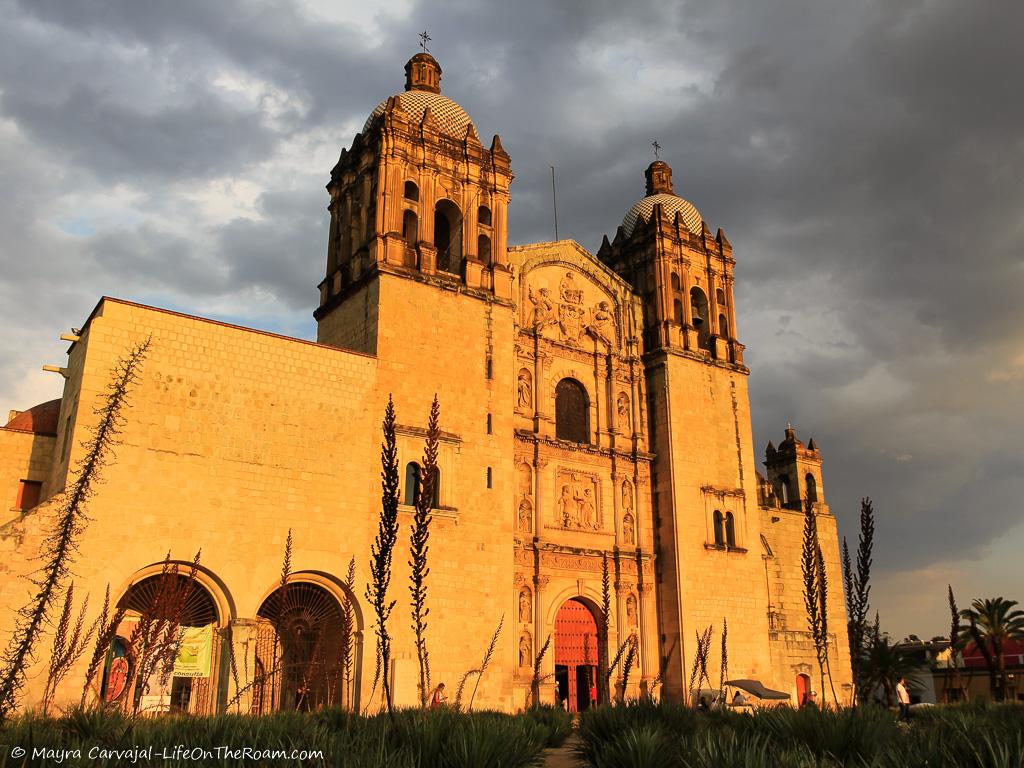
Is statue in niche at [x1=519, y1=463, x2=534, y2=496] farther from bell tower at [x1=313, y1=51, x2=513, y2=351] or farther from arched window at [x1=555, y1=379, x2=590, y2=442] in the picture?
bell tower at [x1=313, y1=51, x2=513, y2=351]

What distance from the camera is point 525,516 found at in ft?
81.8

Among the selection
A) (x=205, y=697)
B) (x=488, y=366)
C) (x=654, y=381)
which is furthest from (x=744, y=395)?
(x=205, y=697)

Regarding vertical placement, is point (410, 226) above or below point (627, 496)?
above

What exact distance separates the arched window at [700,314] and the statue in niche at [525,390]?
8.02 m

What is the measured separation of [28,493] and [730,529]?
20.7 meters

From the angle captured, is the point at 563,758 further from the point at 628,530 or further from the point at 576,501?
the point at 628,530

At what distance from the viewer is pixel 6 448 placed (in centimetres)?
1919

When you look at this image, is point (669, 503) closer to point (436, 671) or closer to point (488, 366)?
point (488, 366)

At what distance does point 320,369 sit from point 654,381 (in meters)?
12.7

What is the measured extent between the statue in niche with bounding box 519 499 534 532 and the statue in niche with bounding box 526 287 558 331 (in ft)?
18.7

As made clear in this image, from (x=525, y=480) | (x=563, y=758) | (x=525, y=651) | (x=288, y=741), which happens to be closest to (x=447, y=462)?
(x=525, y=480)

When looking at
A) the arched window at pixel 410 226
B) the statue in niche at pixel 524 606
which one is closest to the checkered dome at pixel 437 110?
the arched window at pixel 410 226

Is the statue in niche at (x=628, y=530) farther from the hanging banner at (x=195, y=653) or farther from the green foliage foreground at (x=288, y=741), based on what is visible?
the green foliage foreground at (x=288, y=741)

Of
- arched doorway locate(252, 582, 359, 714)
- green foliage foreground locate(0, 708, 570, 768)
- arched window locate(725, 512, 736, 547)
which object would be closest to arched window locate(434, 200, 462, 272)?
arched doorway locate(252, 582, 359, 714)
